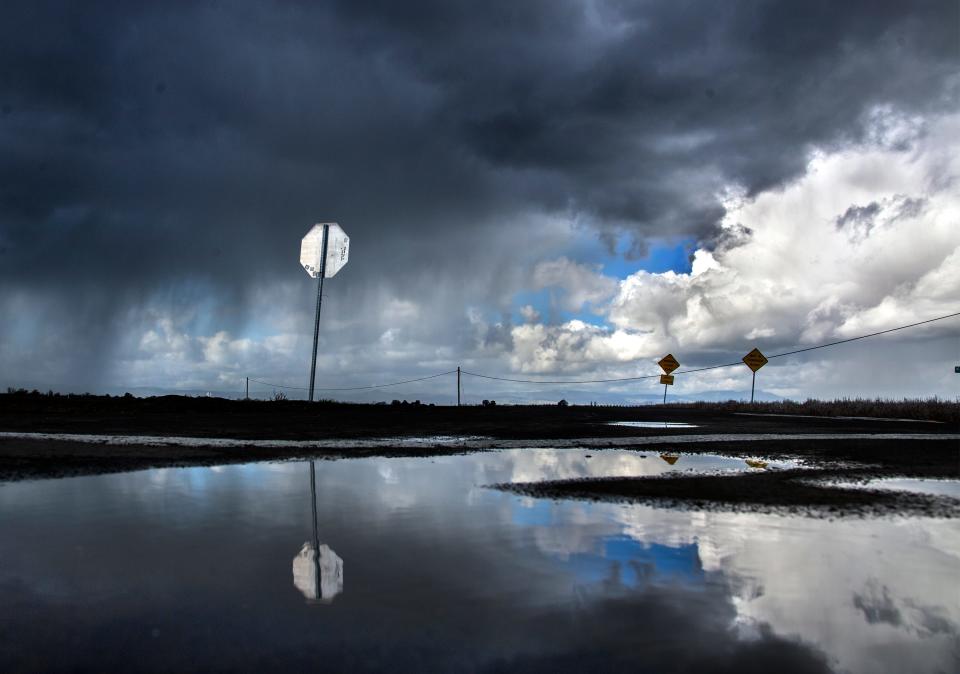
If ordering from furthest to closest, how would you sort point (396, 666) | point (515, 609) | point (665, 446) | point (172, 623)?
point (665, 446) < point (515, 609) < point (172, 623) < point (396, 666)

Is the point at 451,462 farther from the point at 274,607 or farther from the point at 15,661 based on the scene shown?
the point at 15,661

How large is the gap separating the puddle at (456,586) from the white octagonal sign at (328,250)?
34880 mm

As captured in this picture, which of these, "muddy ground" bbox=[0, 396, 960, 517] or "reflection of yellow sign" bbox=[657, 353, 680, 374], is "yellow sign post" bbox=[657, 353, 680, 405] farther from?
"muddy ground" bbox=[0, 396, 960, 517]

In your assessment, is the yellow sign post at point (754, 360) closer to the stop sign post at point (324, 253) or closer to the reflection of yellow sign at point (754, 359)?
the reflection of yellow sign at point (754, 359)

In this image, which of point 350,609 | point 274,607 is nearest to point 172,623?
point 274,607

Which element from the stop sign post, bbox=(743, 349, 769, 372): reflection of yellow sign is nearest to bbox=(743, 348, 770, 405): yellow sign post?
bbox=(743, 349, 769, 372): reflection of yellow sign

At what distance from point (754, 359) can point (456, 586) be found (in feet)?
140

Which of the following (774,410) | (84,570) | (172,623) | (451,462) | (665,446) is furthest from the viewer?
(774,410)

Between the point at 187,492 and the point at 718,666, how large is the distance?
20.1ft

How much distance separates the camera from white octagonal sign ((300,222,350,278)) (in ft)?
136

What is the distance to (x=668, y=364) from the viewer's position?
45.0 m

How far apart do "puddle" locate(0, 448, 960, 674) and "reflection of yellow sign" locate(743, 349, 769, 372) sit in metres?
38.6

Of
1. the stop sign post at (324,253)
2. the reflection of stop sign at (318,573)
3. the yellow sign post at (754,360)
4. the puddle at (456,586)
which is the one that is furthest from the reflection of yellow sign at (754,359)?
the reflection of stop sign at (318,573)

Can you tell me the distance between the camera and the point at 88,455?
1108cm
